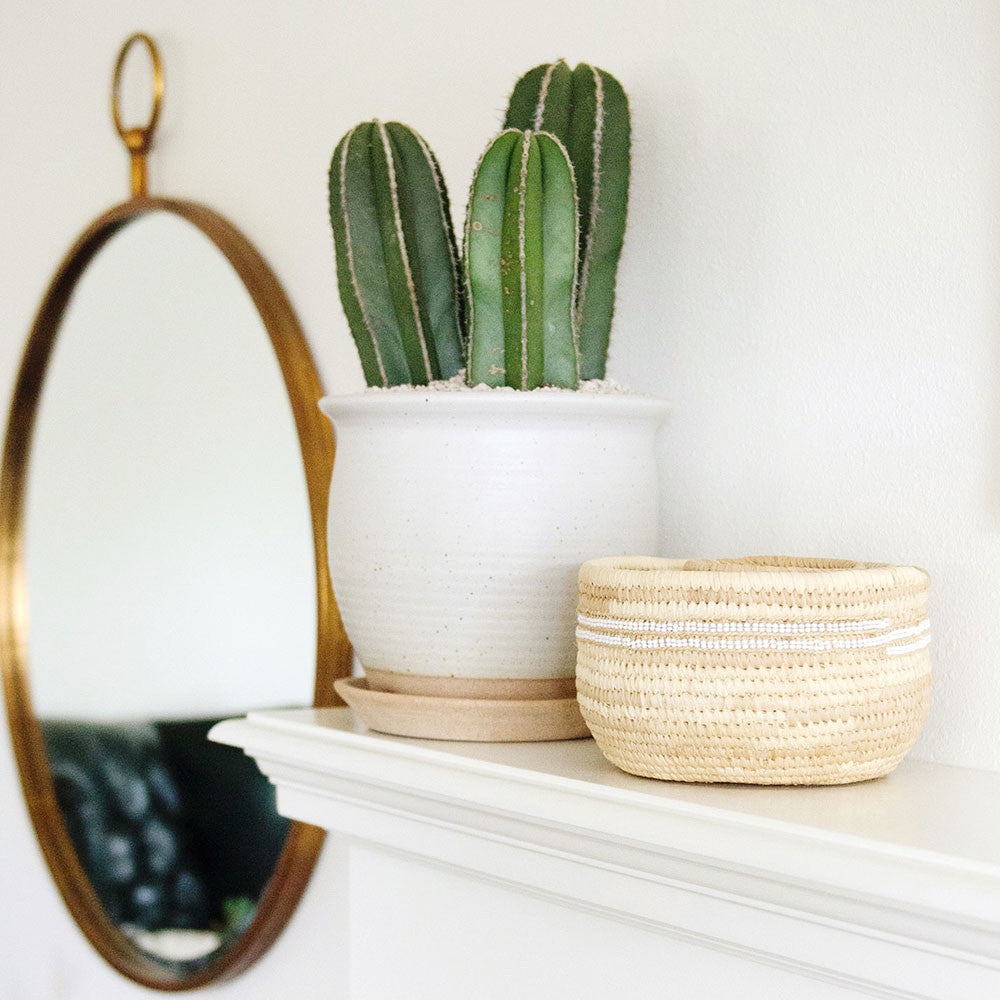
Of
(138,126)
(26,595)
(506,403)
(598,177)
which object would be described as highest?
(138,126)

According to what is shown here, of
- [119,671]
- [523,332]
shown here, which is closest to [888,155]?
[523,332]

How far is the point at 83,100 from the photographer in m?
1.27

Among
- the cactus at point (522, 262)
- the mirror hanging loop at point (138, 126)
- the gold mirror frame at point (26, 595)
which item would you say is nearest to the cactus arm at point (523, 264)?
the cactus at point (522, 262)

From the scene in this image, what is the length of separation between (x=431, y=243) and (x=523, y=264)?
93 mm

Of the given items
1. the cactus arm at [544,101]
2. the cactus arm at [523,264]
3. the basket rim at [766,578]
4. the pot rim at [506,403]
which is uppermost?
the cactus arm at [544,101]

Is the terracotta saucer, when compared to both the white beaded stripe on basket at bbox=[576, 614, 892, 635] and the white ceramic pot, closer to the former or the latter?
the white ceramic pot

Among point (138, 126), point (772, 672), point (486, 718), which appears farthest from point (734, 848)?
point (138, 126)

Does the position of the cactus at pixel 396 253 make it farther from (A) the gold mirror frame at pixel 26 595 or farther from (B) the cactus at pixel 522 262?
(A) the gold mirror frame at pixel 26 595

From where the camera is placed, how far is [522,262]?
592 mm

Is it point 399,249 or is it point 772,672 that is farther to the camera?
point 399,249

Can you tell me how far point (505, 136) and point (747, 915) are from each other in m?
0.38

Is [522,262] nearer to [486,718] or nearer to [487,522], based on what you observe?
[487,522]

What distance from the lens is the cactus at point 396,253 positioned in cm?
66

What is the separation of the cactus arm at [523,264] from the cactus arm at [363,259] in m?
0.09
